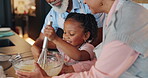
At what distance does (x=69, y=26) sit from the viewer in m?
1.25

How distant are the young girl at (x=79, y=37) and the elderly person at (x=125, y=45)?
381 mm

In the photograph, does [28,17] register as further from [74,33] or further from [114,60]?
[114,60]

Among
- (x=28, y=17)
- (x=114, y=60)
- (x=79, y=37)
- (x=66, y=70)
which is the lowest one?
(x=28, y=17)

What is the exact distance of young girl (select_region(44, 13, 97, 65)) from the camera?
3.74ft

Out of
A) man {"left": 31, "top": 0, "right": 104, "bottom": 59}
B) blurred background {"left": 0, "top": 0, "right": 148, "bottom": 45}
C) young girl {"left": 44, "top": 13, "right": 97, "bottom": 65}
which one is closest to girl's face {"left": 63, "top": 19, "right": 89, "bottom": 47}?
young girl {"left": 44, "top": 13, "right": 97, "bottom": 65}

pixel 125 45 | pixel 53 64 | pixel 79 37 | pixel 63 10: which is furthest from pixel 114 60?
pixel 63 10

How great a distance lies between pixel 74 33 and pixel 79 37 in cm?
4

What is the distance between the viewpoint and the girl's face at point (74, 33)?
123 cm

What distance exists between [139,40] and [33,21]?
14.4 feet

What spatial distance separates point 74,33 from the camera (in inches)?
48.4

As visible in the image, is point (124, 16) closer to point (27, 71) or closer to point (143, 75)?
point (143, 75)

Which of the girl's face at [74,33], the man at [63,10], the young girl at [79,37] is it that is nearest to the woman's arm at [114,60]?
the young girl at [79,37]

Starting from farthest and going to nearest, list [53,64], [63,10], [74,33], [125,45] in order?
[63,10] < [74,33] < [53,64] < [125,45]

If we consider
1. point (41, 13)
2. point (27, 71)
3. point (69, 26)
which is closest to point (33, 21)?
point (41, 13)
